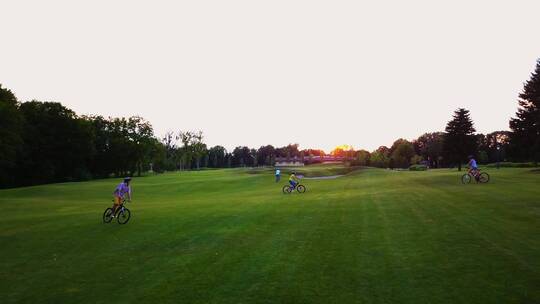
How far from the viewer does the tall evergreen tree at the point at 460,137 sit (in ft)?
216

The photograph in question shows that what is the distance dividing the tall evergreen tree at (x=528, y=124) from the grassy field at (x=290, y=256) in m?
36.4

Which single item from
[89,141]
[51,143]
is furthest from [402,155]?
[51,143]

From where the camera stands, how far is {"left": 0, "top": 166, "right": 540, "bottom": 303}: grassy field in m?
9.55

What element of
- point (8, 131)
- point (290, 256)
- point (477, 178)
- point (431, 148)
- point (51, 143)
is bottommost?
point (290, 256)

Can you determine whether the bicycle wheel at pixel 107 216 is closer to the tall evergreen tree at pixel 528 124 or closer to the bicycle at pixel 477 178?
the bicycle at pixel 477 178

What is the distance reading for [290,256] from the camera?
41.7 ft

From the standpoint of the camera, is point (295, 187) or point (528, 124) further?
point (528, 124)

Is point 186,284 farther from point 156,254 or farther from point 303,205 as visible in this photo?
point 303,205

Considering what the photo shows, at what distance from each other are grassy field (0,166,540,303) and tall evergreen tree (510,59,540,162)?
36417mm

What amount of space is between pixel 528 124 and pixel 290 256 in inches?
2102

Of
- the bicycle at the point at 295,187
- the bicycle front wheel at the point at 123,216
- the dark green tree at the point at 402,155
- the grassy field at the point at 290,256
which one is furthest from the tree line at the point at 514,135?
the dark green tree at the point at 402,155

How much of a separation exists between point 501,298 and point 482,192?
20835mm

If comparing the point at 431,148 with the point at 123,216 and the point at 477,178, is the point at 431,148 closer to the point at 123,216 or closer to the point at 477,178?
the point at 477,178

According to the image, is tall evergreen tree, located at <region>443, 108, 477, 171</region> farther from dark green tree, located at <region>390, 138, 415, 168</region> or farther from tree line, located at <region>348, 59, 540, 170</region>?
dark green tree, located at <region>390, 138, 415, 168</region>
